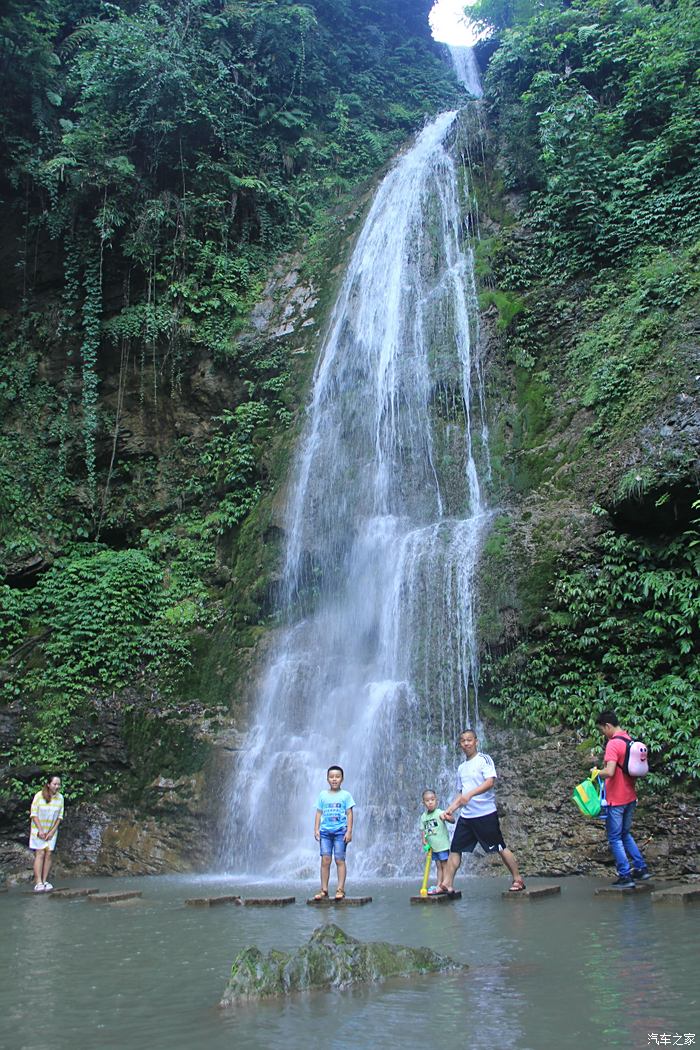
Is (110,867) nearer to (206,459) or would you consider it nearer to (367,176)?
(206,459)

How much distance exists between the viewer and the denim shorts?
23.9 feet

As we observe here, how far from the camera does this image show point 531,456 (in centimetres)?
1317

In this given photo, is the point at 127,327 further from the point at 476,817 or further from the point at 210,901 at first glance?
the point at 476,817

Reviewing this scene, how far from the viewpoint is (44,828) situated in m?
10.2

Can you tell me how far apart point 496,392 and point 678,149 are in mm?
5701

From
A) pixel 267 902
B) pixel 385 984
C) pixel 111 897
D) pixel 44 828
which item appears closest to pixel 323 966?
pixel 385 984

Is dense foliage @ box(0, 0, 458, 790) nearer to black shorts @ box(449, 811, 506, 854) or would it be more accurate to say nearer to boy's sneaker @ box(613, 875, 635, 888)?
black shorts @ box(449, 811, 506, 854)

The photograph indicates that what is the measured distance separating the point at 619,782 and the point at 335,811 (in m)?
2.45

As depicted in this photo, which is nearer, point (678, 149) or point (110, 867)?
point (110, 867)

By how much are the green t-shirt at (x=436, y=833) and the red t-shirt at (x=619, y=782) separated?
1.47m

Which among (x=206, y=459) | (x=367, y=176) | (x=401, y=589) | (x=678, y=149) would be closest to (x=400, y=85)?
(x=367, y=176)

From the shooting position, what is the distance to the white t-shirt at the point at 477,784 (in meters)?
6.83

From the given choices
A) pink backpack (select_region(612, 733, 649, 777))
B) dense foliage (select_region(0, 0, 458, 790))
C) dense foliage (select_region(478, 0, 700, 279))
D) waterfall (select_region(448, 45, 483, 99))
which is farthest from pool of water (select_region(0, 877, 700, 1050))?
waterfall (select_region(448, 45, 483, 99))

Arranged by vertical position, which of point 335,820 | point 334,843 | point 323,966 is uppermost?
point 335,820
